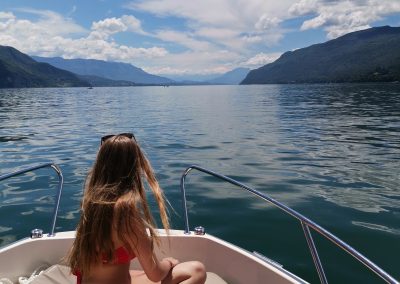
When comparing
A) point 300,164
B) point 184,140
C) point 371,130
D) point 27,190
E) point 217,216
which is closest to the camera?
point 217,216

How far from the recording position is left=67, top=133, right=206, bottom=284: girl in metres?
2.83

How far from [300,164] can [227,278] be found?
9.08m

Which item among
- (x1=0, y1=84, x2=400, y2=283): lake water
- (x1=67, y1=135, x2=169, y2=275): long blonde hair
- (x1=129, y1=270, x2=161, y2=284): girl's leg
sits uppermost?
(x1=67, y1=135, x2=169, y2=275): long blonde hair

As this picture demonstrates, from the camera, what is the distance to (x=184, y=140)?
19.4 m

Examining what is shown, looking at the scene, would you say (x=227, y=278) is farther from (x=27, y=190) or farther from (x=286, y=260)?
(x=27, y=190)

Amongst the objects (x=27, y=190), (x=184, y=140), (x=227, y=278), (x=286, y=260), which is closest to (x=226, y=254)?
(x=227, y=278)

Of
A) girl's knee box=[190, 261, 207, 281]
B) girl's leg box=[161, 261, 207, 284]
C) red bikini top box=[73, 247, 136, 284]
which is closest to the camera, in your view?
red bikini top box=[73, 247, 136, 284]

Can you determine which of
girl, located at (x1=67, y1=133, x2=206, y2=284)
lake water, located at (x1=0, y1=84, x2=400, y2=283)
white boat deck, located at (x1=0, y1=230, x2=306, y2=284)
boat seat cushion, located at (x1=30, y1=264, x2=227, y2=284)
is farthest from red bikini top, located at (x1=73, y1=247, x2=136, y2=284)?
lake water, located at (x1=0, y1=84, x2=400, y2=283)

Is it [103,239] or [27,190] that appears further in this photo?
[27,190]

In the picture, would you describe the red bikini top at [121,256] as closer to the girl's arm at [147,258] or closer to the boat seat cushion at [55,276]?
the girl's arm at [147,258]

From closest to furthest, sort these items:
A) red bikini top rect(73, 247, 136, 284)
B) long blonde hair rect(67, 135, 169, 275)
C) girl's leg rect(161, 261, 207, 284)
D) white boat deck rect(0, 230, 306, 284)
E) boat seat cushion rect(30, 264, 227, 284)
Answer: long blonde hair rect(67, 135, 169, 275) < red bikini top rect(73, 247, 136, 284) < girl's leg rect(161, 261, 207, 284) < boat seat cushion rect(30, 264, 227, 284) < white boat deck rect(0, 230, 306, 284)

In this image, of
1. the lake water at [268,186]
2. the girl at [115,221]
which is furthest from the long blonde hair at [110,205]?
the lake water at [268,186]

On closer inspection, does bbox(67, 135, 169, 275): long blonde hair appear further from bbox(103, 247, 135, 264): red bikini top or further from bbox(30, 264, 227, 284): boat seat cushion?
bbox(30, 264, 227, 284): boat seat cushion

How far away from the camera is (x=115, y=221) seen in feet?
9.25
